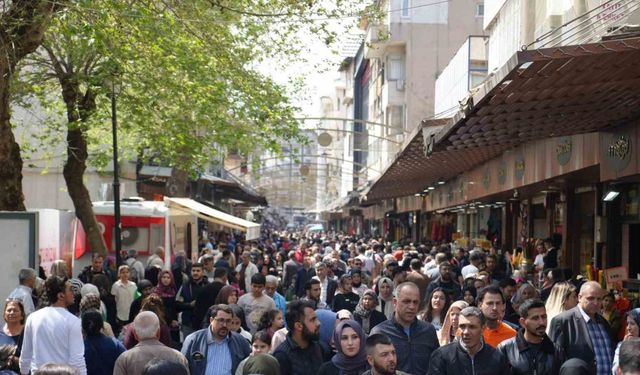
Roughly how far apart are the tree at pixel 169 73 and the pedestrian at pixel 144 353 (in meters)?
7.54

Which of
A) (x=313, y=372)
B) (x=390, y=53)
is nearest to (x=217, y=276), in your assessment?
(x=313, y=372)

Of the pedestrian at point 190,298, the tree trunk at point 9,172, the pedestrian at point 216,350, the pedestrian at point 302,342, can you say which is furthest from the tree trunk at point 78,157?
the pedestrian at point 302,342

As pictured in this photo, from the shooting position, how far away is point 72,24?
627 inches

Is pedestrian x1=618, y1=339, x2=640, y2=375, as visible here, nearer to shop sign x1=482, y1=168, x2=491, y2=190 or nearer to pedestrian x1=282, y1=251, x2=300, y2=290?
pedestrian x1=282, y1=251, x2=300, y2=290

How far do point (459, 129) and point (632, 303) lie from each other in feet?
11.0

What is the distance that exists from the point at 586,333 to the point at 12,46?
9.18m

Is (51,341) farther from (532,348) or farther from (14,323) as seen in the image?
(532,348)

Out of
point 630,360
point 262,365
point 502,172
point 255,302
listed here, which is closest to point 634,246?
point 502,172

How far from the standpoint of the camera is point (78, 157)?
73.1ft

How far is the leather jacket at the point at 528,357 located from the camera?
781 centimetres

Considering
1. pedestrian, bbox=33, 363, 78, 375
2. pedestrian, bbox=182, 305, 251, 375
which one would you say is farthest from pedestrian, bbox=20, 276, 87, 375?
pedestrian, bbox=33, 363, 78, 375

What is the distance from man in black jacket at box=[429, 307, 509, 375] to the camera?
7305 mm

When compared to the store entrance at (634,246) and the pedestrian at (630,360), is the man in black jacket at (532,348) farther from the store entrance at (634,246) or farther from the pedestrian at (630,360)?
the store entrance at (634,246)

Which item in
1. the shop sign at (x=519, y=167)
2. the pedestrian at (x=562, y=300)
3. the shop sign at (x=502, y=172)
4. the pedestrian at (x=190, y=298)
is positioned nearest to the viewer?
the pedestrian at (x=562, y=300)
